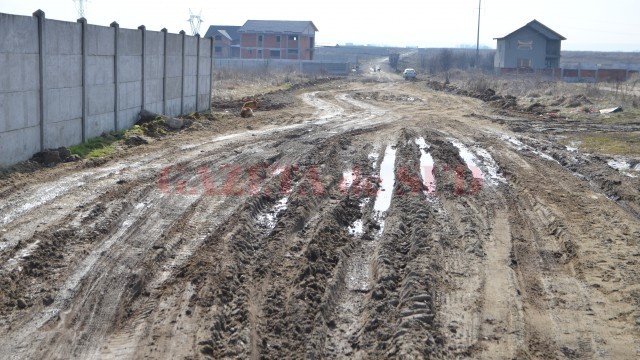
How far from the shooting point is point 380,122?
90.2 ft

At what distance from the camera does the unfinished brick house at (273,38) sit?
103 m

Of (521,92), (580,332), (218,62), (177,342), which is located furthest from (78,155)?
(218,62)

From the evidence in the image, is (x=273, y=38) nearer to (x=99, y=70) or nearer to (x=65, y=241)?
(x=99, y=70)

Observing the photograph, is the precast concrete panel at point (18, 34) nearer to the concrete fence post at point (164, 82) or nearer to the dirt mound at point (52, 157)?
the dirt mound at point (52, 157)

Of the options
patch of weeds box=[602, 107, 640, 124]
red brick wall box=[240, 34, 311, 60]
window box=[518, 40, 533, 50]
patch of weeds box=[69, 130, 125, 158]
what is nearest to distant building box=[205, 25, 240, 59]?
red brick wall box=[240, 34, 311, 60]

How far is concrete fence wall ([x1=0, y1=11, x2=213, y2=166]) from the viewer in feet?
48.5

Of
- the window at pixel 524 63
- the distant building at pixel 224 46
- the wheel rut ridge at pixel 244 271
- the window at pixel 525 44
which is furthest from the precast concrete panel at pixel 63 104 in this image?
the distant building at pixel 224 46

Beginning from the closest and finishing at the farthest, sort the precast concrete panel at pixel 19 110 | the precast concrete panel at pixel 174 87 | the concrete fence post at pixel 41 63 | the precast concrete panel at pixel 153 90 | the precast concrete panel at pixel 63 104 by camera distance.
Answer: the precast concrete panel at pixel 19 110, the concrete fence post at pixel 41 63, the precast concrete panel at pixel 63 104, the precast concrete panel at pixel 153 90, the precast concrete panel at pixel 174 87

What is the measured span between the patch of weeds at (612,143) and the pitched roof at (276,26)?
81.3 metres

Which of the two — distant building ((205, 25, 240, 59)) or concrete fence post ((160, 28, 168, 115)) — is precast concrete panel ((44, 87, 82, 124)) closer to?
concrete fence post ((160, 28, 168, 115))

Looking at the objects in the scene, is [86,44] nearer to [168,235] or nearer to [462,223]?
[168,235]

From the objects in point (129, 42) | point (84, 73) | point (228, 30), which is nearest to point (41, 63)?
point (84, 73)

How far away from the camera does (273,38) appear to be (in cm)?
10281

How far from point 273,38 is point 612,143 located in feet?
276
